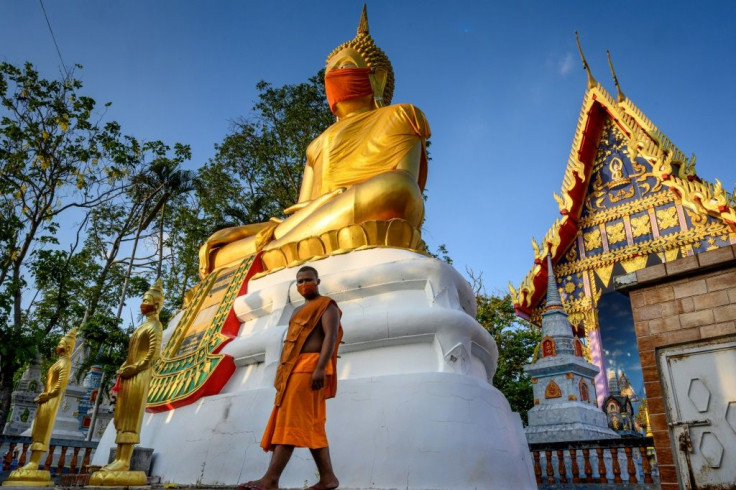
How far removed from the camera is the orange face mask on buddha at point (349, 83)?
7289 millimetres

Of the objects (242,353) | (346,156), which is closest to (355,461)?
(242,353)

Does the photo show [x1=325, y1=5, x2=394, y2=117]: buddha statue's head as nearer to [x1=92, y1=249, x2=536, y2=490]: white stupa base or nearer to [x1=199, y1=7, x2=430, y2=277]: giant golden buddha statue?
[x1=199, y1=7, x2=430, y2=277]: giant golden buddha statue

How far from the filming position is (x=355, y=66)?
24.2 ft

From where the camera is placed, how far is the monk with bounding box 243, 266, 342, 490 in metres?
2.19

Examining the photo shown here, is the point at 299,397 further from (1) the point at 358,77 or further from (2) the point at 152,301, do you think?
(1) the point at 358,77

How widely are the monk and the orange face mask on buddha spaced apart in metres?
5.31

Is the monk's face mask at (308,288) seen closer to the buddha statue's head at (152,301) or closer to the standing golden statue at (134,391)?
the standing golden statue at (134,391)

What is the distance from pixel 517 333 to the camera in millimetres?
14047

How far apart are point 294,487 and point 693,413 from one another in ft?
6.90

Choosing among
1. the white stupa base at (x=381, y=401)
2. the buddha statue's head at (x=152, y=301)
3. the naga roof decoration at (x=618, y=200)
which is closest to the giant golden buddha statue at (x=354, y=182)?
the white stupa base at (x=381, y=401)

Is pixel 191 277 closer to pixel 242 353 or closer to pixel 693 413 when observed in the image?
pixel 242 353

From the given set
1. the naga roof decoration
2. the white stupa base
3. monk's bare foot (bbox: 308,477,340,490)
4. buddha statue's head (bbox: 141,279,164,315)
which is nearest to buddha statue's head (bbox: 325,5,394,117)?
the white stupa base

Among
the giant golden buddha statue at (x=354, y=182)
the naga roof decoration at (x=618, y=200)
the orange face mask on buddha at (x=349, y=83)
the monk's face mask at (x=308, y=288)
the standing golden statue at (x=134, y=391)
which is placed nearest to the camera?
the monk's face mask at (x=308, y=288)

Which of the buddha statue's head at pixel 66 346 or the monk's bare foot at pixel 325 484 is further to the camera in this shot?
the buddha statue's head at pixel 66 346
